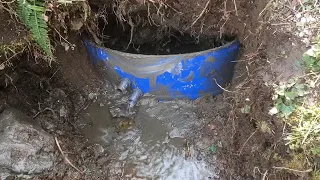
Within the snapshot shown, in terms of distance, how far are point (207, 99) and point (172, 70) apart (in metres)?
0.38

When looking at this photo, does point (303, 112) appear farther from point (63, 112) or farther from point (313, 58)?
point (63, 112)

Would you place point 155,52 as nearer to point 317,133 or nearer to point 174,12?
point 174,12

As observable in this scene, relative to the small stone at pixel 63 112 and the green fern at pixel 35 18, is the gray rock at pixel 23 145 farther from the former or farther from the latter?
the green fern at pixel 35 18

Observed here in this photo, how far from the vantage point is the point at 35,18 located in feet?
6.52

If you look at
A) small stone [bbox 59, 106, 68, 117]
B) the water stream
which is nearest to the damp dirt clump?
the water stream

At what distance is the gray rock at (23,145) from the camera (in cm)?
213

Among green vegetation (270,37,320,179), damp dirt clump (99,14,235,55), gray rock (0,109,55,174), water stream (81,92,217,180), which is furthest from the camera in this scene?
damp dirt clump (99,14,235,55)

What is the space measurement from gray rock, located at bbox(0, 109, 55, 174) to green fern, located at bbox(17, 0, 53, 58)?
51cm

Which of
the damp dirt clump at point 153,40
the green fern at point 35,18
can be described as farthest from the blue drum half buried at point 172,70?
the green fern at point 35,18

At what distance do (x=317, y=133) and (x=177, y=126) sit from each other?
1.14m

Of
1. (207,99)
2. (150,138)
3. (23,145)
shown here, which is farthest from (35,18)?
(207,99)

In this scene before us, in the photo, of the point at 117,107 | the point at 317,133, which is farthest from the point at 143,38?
the point at 317,133

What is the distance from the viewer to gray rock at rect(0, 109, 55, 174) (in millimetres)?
2135

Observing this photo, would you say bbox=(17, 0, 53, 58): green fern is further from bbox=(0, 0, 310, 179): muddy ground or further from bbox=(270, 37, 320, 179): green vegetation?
bbox=(270, 37, 320, 179): green vegetation
